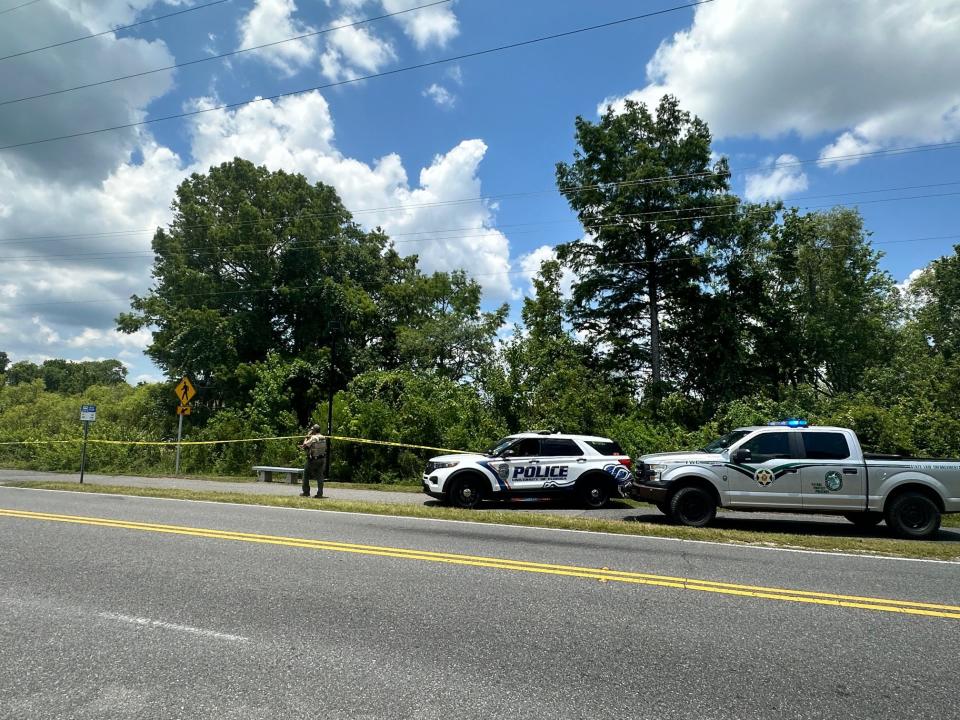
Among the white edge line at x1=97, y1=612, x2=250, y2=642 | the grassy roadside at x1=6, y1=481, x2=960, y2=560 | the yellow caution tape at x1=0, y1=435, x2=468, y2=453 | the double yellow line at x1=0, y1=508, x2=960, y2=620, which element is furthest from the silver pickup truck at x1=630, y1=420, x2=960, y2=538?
the yellow caution tape at x1=0, y1=435, x2=468, y2=453

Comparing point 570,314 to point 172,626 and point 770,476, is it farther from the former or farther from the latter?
point 172,626

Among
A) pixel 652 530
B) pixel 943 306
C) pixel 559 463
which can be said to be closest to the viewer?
pixel 652 530

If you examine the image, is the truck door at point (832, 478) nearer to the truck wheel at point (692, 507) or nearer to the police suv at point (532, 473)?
the truck wheel at point (692, 507)

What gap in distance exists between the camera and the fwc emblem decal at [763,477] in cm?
1011

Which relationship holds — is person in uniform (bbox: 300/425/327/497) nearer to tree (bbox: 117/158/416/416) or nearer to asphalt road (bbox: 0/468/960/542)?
asphalt road (bbox: 0/468/960/542)

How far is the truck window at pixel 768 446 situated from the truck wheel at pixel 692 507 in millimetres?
1167

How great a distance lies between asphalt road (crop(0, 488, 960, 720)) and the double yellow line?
0.05 m

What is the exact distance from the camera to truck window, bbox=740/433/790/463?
10.2 m

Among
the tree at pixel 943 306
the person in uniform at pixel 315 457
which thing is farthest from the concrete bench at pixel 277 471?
the tree at pixel 943 306

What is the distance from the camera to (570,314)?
32469mm

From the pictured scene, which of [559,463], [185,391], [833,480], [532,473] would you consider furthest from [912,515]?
[185,391]

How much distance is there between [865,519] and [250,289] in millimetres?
31776

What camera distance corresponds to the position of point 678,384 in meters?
30.5

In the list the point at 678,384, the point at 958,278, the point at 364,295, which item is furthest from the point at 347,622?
the point at 958,278
